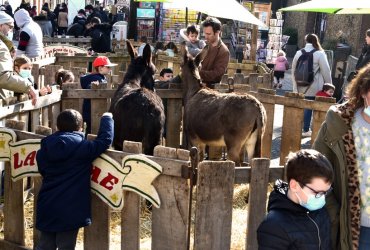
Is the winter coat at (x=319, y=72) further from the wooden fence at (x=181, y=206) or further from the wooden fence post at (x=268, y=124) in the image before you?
the wooden fence at (x=181, y=206)

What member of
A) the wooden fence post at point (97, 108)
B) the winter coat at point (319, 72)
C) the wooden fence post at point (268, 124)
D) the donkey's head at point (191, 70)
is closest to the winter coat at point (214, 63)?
the donkey's head at point (191, 70)

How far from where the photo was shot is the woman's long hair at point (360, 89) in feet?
11.4

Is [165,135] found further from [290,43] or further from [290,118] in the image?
[290,43]

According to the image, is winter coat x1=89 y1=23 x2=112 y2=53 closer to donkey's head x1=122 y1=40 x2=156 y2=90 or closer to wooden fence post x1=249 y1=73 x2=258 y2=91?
wooden fence post x1=249 y1=73 x2=258 y2=91

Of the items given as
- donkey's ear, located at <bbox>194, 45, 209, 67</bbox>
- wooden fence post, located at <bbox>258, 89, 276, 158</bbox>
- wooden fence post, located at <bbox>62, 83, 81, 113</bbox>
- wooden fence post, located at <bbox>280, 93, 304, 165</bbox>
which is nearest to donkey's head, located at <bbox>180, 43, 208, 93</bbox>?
donkey's ear, located at <bbox>194, 45, 209, 67</bbox>

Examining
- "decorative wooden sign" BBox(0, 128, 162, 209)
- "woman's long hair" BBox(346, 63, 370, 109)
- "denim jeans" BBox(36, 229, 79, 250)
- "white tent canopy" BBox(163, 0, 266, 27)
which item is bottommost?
"denim jeans" BBox(36, 229, 79, 250)

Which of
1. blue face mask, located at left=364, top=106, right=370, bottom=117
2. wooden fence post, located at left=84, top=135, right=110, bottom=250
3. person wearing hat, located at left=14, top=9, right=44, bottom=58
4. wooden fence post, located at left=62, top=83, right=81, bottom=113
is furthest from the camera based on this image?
person wearing hat, located at left=14, top=9, right=44, bottom=58

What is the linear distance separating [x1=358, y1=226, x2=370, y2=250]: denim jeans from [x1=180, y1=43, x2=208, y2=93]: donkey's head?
4176 mm

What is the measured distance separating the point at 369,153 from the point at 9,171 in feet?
9.46

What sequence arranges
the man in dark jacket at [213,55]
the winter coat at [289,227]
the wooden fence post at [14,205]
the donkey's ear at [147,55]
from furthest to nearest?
the man in dark jacket at [213,55] < the donkey's ear at [147,55] < the wooden fence post at [14,205] < the winter coat at [289,227]

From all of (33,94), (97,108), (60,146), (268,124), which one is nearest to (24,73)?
(97,108)

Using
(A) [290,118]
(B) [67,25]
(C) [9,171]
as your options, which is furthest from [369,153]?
(B) [67,25]

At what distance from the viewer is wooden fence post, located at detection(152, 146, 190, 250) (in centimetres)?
402

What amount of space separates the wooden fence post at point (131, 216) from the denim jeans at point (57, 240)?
386 millimetres
